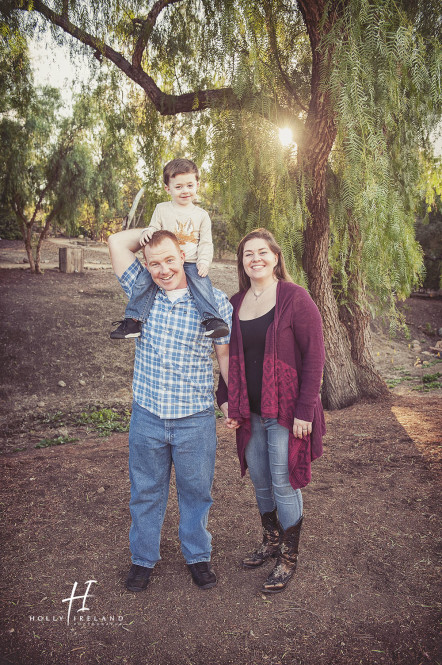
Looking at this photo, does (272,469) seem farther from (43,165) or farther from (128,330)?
(43,165)

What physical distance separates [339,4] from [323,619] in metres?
4.75

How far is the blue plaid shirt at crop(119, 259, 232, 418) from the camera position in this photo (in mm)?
2410

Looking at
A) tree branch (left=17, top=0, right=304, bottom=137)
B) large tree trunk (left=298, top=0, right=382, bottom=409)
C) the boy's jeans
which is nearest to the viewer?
the boy's jeans

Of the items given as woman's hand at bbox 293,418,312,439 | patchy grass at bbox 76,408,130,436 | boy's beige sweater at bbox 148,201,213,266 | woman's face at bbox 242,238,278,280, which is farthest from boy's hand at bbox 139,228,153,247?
patchy grass at bbox 76,408,130,436

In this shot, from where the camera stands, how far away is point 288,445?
7.87 ft

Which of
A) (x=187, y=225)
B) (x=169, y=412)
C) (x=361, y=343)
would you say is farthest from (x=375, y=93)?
(x=169, y=412)

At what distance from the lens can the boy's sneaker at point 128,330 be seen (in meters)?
2.43

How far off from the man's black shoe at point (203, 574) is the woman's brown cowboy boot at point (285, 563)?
0.92 ft

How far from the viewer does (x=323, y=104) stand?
15.2 ft

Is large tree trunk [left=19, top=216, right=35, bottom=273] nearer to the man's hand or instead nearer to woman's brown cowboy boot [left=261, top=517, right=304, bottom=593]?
the man's hand

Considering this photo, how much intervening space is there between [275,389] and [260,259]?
687 millimetres

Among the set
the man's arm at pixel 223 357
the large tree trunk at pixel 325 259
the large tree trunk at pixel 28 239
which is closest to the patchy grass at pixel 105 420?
the large tree trunk at pixel 325 259

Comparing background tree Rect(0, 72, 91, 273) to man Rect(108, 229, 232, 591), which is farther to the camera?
background tree Rect(0, 72, 91, 273)

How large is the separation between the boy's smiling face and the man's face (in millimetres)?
792
